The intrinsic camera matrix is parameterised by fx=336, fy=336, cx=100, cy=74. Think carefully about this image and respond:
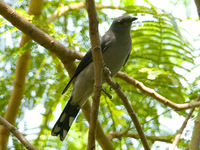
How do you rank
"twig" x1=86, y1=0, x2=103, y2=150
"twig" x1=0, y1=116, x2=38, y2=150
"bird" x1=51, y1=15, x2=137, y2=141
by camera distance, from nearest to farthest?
"twig" x1=86, y1=0, x2=103, y2=150 < "twig" x1=0, y1=116, x2=38, y2=150 < "bird" x1=51, y1=15, x2=137, y2=141

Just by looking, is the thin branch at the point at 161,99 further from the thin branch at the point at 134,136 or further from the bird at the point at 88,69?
the thin branch at the point at 134,136

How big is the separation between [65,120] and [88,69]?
0.89 m

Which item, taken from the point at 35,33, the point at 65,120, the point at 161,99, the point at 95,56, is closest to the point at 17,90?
the point at 65,120

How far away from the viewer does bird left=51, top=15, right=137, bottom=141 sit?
4.99 meters

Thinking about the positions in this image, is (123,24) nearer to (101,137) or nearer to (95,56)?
(101,137)

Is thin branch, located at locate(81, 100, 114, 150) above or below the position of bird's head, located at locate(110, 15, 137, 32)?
below

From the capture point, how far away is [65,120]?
5262 mm

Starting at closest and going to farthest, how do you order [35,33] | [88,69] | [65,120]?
[35,33] → [88,69] → [65,120]

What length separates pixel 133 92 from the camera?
218 inches

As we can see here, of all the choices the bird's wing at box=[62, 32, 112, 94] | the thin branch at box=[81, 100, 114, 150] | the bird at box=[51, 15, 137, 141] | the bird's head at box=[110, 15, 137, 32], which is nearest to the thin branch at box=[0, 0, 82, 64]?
the bird's wing at box=[62, 32, 112, 94]

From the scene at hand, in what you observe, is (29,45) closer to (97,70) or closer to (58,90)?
(58,90)

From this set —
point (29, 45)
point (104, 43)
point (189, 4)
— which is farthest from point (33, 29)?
point (189, 4)

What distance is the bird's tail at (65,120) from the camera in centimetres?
511

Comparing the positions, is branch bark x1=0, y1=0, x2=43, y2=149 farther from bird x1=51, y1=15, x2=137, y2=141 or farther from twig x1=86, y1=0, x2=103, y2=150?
twig x1=86, y1=0, x2=103, y2=150
